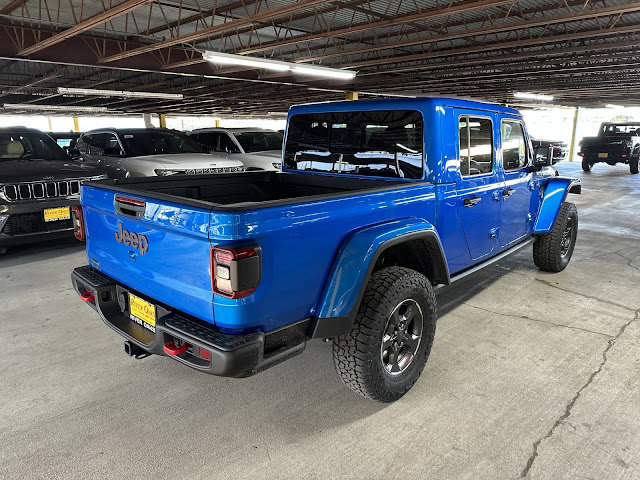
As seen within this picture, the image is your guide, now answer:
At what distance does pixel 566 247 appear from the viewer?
531 cm

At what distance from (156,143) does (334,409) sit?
726 cm

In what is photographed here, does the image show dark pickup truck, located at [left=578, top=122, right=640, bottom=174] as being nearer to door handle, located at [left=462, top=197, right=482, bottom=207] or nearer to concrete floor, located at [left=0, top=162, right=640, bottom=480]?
concrete floor, located at [left=0, top=162, right=640, bottom=480]

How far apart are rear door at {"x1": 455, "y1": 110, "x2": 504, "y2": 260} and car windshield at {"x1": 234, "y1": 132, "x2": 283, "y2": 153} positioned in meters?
7.42

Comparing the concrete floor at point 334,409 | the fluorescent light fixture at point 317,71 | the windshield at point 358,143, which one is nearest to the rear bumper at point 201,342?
the concrete floor at point 334,409

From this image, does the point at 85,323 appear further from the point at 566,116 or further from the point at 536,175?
the point at 566,116

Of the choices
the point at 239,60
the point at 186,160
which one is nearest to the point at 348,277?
the point at 186,160

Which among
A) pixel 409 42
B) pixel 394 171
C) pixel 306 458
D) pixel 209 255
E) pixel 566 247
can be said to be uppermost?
pixel 409 42

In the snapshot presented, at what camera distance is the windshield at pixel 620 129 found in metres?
16.7

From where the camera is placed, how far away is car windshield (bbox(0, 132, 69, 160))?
6.59 m

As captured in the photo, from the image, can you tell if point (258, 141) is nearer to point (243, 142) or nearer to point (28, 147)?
point (243, 142)

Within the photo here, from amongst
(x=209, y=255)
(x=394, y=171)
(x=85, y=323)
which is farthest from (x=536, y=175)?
(x=85, y=323)

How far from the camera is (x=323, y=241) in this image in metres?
2.25

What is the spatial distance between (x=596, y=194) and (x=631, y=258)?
674cm

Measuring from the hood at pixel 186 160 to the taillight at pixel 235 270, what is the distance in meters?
5.91
